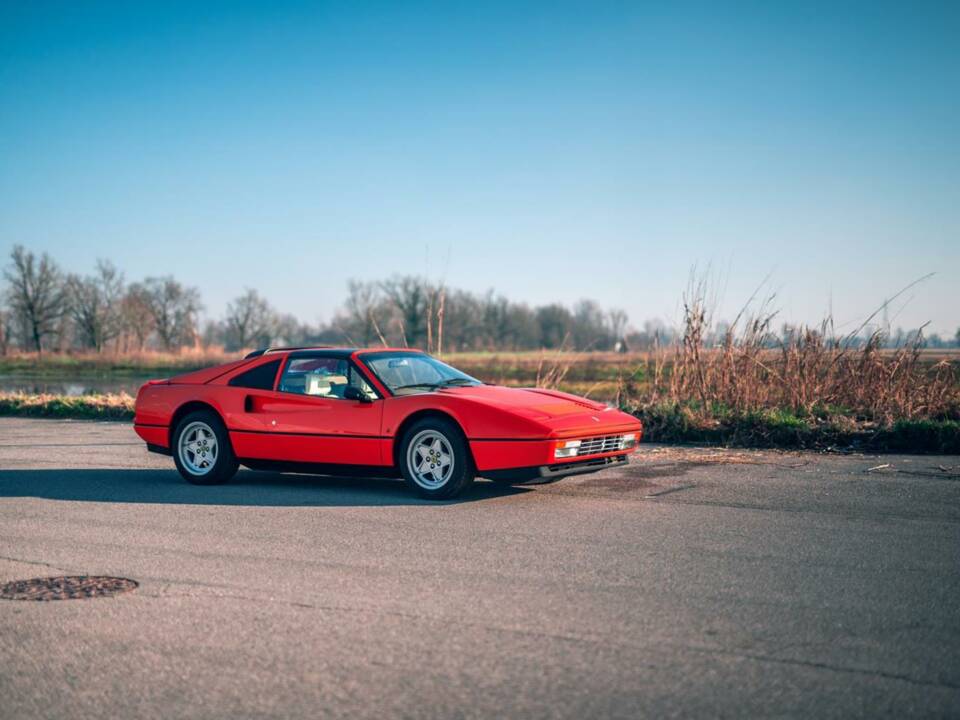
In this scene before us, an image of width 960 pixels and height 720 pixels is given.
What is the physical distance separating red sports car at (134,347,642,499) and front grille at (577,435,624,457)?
0.04 feet

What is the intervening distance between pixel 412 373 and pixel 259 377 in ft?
5.21

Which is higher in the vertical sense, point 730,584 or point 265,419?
point 265,419

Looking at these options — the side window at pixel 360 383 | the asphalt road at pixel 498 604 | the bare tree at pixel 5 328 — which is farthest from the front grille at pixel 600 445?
the bare tree at pixel 5 328

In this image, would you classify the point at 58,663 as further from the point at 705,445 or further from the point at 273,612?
the point at 705,445

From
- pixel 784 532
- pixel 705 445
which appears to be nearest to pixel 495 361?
pixel 705 445

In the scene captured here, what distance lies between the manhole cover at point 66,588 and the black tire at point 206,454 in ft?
12.4

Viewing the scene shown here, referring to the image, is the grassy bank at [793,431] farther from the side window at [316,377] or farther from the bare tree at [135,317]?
the bare tree at [135,317]

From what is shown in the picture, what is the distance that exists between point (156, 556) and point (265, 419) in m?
3.16

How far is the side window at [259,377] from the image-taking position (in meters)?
9.34

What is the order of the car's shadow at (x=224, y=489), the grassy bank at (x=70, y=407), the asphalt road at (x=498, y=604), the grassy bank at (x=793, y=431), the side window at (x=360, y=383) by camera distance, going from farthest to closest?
the grassy bank at (x=70, y=407)
the grassy bank at (x=793, y=431)
the side window at (x=360, y=383)
the car's shadow at (x=224, y=489)
the asphalt road at (x=498, y=604)

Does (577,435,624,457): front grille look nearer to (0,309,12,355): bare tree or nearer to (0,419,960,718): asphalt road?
(0,419,960,718): asphalt road

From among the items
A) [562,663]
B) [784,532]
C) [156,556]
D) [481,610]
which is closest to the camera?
[562,663]

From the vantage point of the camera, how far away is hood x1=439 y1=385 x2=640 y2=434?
26.2ft

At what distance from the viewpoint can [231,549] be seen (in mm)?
6277
